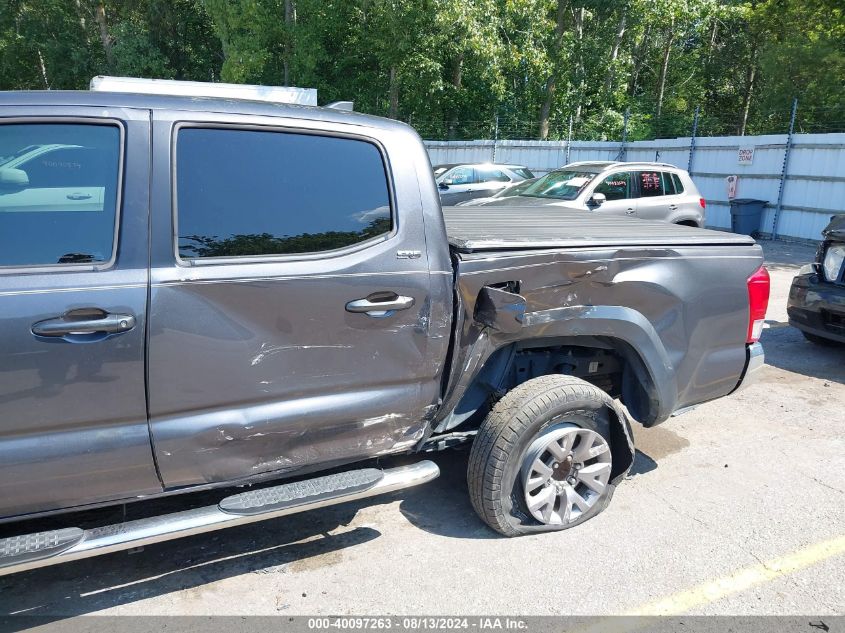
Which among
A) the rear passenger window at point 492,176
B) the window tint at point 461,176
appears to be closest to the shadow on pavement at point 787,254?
the rear passenger window at point 492,176

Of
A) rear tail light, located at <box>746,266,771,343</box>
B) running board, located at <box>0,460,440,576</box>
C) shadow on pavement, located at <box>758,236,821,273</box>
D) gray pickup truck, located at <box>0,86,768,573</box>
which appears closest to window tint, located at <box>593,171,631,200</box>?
shadow on pavement, located at <box>758,236,821,273</box>

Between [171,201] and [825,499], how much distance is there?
3808 millimetres

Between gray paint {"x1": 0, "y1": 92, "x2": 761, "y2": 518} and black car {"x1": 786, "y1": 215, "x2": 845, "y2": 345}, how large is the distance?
331 cm

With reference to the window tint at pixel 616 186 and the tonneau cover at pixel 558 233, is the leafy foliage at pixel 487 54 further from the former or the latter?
the tonneau cover at pixel 558 233

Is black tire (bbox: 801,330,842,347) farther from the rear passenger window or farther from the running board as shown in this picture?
the rear passenger window

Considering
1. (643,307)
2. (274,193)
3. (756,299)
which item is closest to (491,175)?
(756,299)

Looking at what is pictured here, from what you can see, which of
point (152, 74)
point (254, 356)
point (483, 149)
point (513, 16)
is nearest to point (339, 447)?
point (254, 356)

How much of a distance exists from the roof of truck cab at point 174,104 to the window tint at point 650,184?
9.12 m

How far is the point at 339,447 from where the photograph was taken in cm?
295

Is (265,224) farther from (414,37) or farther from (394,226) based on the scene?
(414,37)

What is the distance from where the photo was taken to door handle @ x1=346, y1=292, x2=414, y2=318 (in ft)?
9.32

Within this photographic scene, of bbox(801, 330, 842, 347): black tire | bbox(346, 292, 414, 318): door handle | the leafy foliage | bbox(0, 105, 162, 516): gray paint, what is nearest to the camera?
bbox(0, 105, 162, 516): gray paint

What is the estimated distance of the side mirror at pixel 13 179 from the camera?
240 centimetres

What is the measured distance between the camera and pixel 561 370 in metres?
3.81
